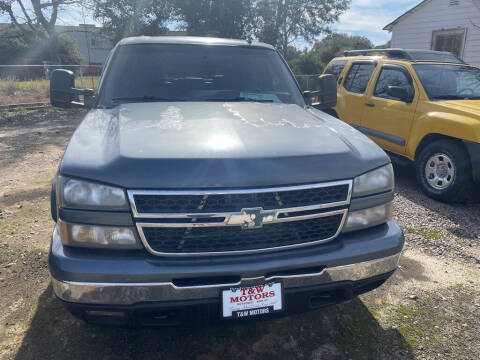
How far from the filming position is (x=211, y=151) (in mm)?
1995

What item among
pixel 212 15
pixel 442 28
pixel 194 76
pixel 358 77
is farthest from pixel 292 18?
pixel 194 76

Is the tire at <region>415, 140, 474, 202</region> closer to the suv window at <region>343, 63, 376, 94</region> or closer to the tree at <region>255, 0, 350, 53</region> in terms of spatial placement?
the suv window at <region>343, 63, 376, 94</region>

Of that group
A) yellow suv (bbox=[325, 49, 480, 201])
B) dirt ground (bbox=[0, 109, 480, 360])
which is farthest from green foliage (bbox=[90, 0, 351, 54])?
dirt ground (bbox=[0, 109, 480, 360])

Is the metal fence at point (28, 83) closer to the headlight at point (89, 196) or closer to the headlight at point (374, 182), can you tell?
the headlight at point (89, 196)

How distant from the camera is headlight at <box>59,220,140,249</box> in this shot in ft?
6.21

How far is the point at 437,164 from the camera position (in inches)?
197

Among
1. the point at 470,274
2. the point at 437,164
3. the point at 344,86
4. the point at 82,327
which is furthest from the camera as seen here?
the point at 344,86

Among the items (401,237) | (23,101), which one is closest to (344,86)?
(401,237)

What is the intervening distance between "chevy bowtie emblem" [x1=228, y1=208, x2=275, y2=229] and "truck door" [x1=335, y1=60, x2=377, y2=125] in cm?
499

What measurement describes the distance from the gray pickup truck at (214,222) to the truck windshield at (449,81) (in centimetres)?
370

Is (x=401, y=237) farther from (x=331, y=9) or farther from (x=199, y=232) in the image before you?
(x=331, y=9)

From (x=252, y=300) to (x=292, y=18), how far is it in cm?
2685

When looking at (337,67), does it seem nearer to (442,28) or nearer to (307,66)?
(442,28)

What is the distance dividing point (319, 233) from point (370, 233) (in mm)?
343
